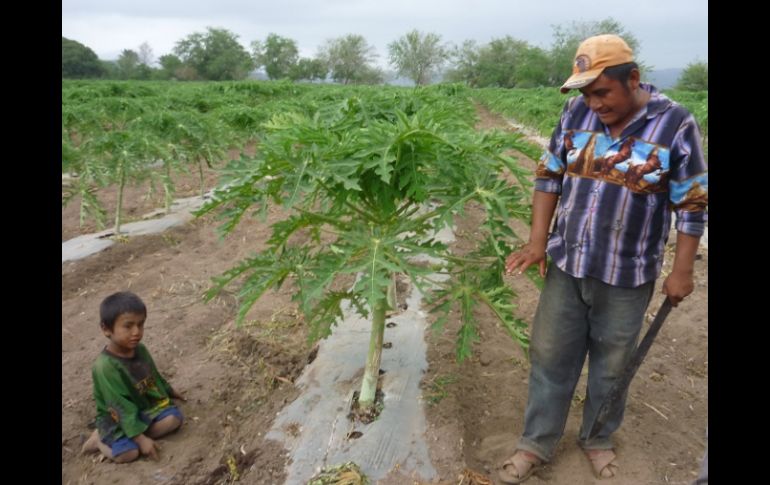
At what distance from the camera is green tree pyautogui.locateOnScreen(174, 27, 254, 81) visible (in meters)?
62.6

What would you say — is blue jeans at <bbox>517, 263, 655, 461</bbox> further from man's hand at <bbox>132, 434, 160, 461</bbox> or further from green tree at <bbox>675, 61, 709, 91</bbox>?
green tree at <bbox>675, 61, 709, 91</bbox>

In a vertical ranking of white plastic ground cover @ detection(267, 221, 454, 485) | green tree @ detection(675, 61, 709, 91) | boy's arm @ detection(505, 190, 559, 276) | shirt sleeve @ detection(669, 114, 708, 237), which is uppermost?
green tree @ detection(675, 61, 709, 91)

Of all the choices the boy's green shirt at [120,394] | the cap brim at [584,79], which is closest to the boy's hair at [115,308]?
the boy's green shirt at [120,394]

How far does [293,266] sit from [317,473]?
3.15 feet

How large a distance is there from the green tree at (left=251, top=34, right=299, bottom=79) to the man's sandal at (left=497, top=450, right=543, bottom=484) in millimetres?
75728

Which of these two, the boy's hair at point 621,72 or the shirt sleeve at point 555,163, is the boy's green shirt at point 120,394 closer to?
the shirt sleeve at point 555,163

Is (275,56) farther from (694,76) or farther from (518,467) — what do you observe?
(518,467)

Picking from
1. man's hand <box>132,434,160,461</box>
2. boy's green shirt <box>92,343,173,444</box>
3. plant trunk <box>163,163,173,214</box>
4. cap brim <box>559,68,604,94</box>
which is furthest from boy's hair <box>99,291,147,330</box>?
plant trunk <box>163,163,173,214</box>

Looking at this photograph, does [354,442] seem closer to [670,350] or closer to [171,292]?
[670,350]

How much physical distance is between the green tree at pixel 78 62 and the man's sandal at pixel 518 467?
186 feet

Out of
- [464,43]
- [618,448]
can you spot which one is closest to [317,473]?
[618,448]

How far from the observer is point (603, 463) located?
2.52 meters

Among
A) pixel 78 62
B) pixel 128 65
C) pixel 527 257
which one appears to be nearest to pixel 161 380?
pixel 527 257

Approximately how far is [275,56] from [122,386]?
77404 millimetres
